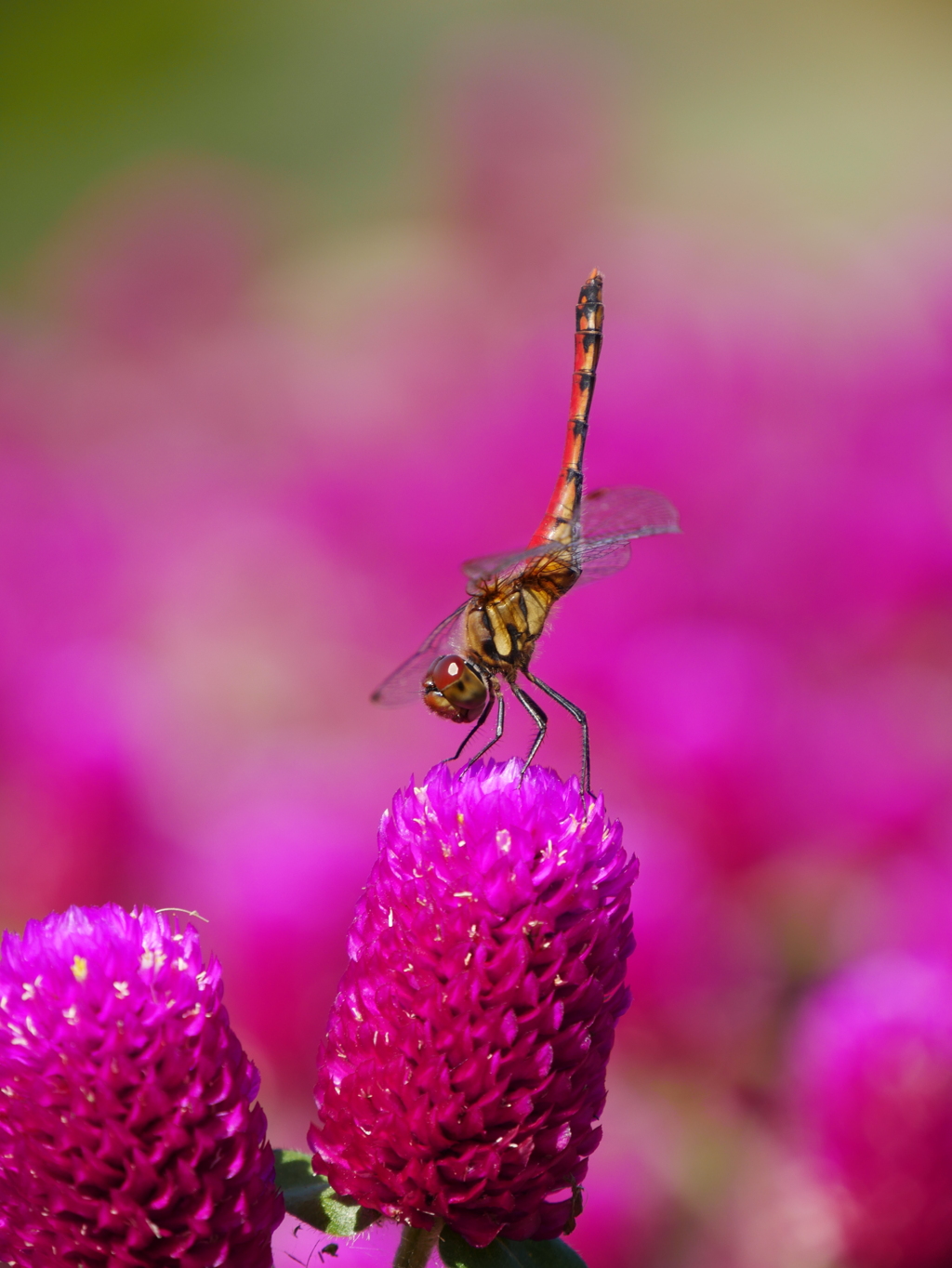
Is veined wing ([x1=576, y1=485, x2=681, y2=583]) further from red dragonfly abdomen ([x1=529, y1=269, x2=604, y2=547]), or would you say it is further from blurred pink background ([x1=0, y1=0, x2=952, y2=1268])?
blurred pink background ([x1=0, y1=0, x2=952, y2=1268])

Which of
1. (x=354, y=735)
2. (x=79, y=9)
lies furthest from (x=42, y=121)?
(x=354, y=735)

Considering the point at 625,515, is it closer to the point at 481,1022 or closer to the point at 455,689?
the point at 455,689

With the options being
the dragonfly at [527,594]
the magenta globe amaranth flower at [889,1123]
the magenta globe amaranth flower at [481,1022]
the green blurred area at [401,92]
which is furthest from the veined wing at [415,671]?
the green blurred area at [401,92]

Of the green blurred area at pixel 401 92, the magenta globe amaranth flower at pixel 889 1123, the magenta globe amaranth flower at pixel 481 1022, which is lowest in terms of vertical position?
the magenta globe amaranth flower at pixel 481 1022

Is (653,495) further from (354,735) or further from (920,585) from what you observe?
(354,735)

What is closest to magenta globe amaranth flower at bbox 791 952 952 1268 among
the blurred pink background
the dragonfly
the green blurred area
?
the blurred pink background

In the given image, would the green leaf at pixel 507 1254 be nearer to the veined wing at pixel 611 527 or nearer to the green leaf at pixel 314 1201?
the green leaf at pixel 314 1201
